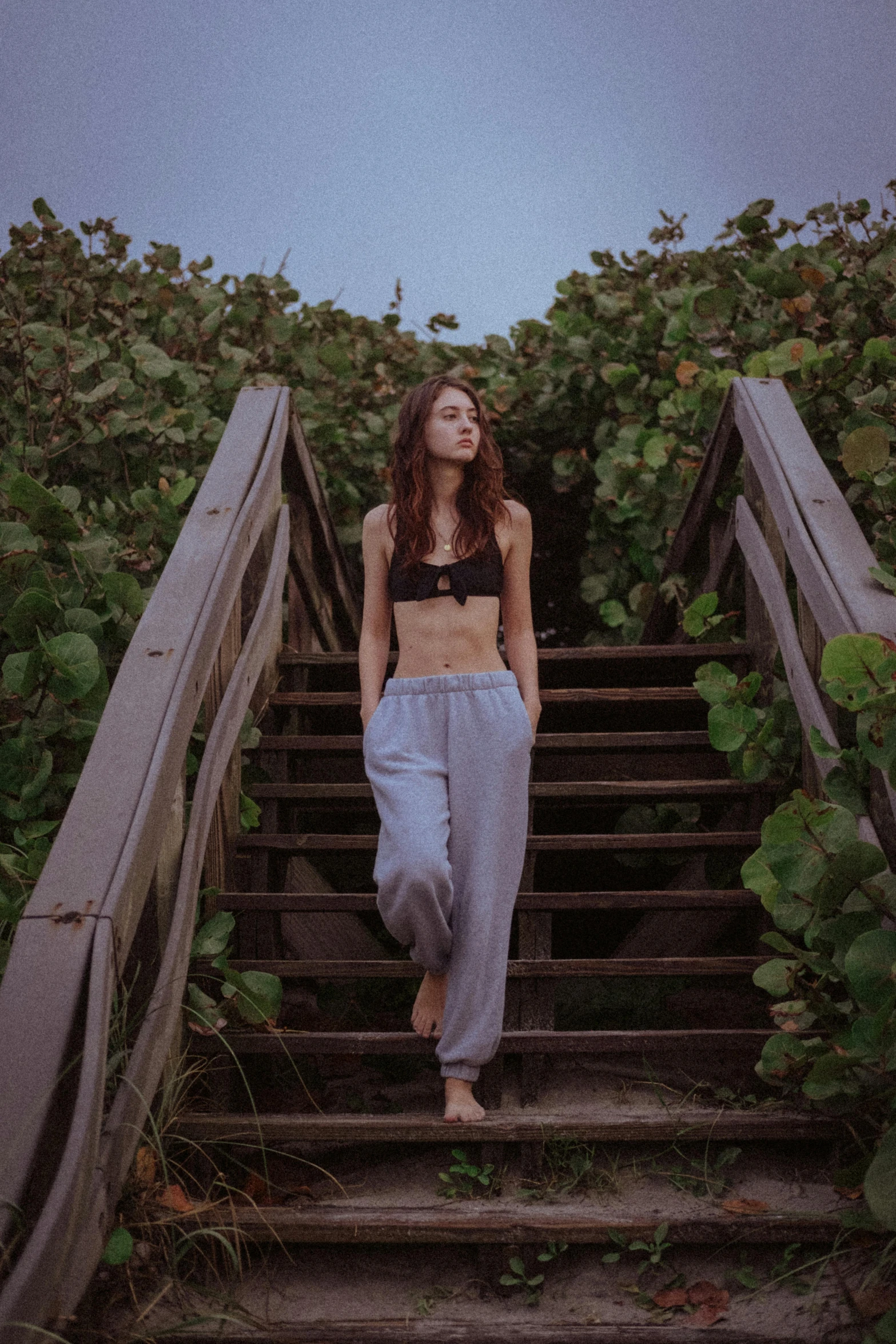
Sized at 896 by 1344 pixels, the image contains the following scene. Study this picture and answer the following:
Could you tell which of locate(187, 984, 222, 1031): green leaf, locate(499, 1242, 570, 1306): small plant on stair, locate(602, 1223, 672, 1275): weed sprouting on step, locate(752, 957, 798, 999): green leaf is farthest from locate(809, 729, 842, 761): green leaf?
locate(187, 984, 222, 1031): green leaf

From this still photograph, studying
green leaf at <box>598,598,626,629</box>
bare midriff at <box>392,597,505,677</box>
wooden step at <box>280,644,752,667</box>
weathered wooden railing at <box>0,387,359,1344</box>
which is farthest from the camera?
green leaf at <box>598,598,626,629</box>

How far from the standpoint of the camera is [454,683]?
2209 millimetres

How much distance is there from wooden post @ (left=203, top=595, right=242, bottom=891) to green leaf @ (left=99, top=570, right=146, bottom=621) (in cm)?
23

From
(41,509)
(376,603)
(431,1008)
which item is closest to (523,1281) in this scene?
(431,1008)

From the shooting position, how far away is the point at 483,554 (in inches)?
92.7

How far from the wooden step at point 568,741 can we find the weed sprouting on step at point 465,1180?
1204 millimetres

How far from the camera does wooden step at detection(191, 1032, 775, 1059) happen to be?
216 cm

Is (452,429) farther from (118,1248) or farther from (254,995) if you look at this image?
(118,1248)

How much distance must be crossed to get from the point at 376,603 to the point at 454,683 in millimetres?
327

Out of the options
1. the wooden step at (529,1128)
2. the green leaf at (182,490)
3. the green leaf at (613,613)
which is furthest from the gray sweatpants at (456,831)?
the green leaf at (613,613)

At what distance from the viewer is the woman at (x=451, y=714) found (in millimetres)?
2092

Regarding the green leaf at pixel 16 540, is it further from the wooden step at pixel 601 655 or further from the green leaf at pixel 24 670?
the wooden step at pixel 601 655

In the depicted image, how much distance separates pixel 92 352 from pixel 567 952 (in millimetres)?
2647

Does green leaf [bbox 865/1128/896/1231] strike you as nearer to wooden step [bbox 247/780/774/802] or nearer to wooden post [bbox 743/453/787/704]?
wooden step [bbox 247/780/774/802]
